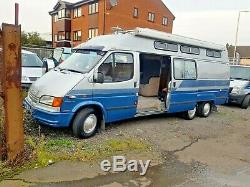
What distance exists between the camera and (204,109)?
11.2m

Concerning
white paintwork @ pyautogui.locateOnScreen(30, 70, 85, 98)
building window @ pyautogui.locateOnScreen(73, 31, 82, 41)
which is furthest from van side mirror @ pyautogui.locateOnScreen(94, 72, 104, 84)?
building window @ pyautogui.locateOnScreen(73, 31, 82, 41)

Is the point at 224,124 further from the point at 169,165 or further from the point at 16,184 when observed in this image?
the point at 16,184

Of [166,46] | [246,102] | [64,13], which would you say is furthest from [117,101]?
[64,13]

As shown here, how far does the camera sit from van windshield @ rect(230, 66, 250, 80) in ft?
49.3

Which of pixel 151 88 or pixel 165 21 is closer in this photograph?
pixel 151 88

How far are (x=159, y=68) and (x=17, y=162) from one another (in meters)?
6.21

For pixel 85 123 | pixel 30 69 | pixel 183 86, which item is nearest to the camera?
pixel 85 123

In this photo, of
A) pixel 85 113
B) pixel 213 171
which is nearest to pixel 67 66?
pixel 85 113

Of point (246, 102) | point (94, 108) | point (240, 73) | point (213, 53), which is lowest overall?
point (246, 102)

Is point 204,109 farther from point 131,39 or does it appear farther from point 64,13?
point 64,13

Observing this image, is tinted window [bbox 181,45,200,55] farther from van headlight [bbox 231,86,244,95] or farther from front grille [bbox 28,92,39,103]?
front grille [bbox 28,92,39,103]

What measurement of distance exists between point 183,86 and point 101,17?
95.1ft

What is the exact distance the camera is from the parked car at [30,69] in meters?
11.4

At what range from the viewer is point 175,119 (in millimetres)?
10531
